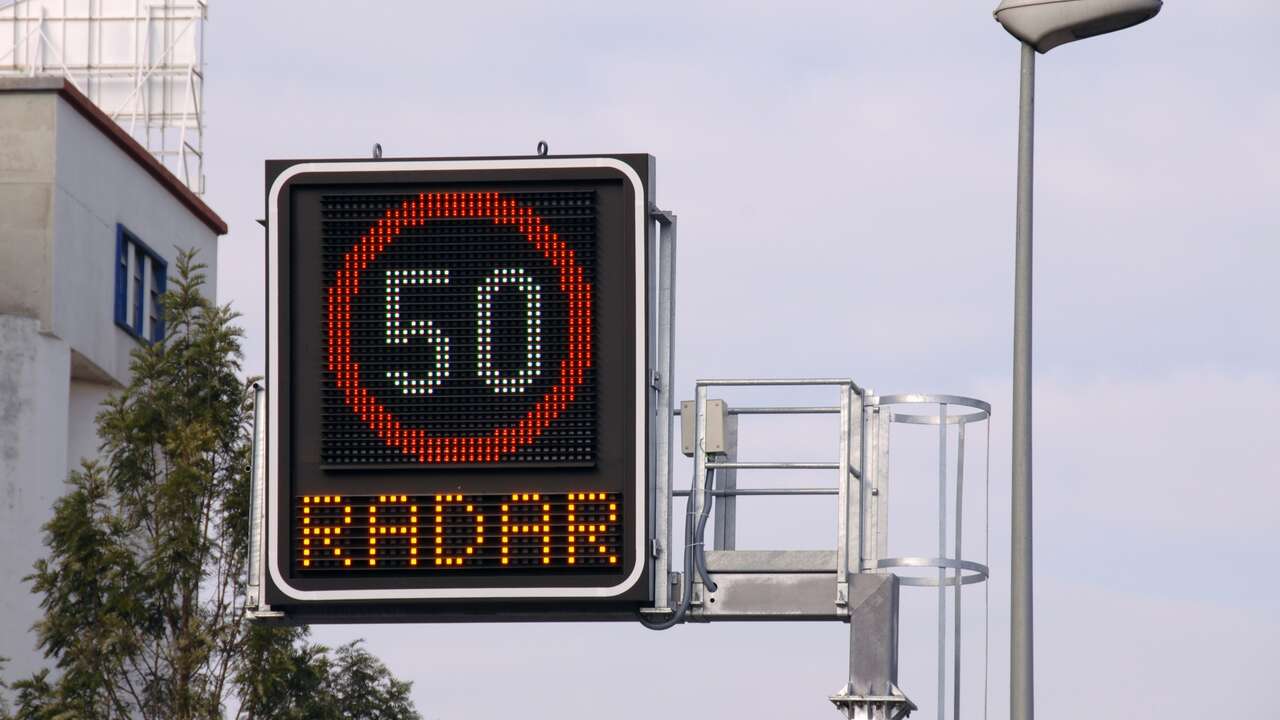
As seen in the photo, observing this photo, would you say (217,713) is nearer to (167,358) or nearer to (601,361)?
(167,358)

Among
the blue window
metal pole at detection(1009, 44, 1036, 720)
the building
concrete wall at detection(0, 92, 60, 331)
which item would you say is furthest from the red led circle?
the blue window

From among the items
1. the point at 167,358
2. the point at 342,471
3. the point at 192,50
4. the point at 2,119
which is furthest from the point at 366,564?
the point at 192,50

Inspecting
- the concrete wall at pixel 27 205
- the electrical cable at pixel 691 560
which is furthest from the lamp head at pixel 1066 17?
the concrete wall at pixel 27 205

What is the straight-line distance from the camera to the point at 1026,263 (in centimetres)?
1520

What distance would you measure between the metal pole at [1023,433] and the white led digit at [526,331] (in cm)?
364

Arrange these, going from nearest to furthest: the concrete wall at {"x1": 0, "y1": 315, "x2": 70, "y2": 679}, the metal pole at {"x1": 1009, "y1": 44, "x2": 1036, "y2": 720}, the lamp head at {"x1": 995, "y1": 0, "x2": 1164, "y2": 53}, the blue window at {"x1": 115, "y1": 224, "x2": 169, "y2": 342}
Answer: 1. the metal pole at {"x1": 1009, "y1": 44, "x2": 1036, "y2": 720}
2. the lamp head at {"x1": 995, "y1": 0, "x2": 1164, "y2": 53}
3. the concrete wall at {"x1": 0, "y1": 315, "x2": 70, "y2": 679}
4. the blue window at {"x1": 115, "y1": 224, "x2": 169, "y2": 342}

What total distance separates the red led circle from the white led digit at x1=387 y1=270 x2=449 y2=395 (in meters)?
0.19

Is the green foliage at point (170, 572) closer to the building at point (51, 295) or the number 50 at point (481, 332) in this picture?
the building at point (51, 295)

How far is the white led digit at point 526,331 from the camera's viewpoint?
12602 mm

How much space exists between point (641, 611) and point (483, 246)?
7.03 ft

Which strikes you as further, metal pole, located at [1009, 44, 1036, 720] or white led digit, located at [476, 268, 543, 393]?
metal pole, located at [1009, 44, 1036, 720]

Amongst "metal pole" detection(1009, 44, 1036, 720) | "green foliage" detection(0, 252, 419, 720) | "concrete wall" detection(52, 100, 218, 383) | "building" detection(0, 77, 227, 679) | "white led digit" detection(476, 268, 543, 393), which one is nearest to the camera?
"white led digit" detection(476, 268, 543, 393)

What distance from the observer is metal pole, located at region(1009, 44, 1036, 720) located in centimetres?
1441

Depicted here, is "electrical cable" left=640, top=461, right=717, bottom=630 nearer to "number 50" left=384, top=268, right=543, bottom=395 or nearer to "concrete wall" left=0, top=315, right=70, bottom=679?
"number 50" left=384, top=268, right=543, bottom=395
